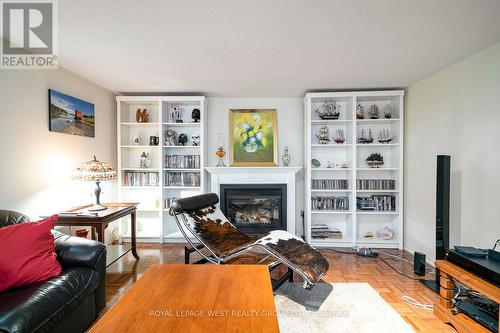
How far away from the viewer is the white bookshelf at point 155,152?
13.0ft

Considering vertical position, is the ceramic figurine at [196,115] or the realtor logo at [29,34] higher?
the realtor logo at [29,34]

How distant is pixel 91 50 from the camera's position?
245 cm

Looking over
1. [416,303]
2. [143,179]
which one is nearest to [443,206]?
[416,303]

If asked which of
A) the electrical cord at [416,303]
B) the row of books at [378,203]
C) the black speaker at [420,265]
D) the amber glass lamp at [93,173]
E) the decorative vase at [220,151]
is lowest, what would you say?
the electrical cord at [416,303]

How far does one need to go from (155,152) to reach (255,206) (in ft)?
6.09

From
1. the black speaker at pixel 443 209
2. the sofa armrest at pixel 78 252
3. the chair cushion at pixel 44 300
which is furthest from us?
the black speaker at pixel 443 209

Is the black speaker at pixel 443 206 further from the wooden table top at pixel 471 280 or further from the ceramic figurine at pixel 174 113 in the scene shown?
the ceramic figurine at pixel 174 113

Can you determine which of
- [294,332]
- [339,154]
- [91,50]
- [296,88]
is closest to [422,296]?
[294,332]

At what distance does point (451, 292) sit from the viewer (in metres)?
2.03

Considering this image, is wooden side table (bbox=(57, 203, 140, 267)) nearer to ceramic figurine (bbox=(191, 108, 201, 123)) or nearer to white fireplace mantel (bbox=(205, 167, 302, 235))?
white fireplace mantel (bbox=(205, 167, 302, 235))

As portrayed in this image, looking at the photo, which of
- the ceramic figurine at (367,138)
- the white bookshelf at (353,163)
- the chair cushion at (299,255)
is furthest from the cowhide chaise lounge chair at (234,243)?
the ceramic figurine at (367,138)

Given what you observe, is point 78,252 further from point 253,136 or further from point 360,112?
point 360,112

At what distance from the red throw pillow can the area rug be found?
169 cm

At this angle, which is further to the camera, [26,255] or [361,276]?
[361,276]
